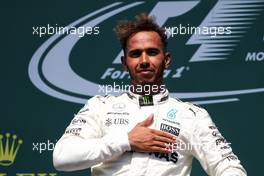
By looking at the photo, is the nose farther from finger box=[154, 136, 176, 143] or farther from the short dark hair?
finger box=[154, 136, 176, 143]

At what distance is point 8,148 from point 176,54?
1.08 metres

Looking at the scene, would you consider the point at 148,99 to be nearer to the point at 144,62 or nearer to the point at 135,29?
the point at 144,62

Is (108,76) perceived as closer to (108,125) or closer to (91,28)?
(91,28)

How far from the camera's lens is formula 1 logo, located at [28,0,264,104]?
3.63 metres

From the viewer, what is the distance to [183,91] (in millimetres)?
3633

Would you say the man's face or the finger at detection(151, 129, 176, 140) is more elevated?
the man's face

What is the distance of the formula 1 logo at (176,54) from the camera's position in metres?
3.63

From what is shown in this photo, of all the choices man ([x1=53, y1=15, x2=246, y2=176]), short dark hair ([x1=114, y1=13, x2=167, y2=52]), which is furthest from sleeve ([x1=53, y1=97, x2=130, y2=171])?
short dark hair ([x1=114, y1=13, x2=167, y2=52])

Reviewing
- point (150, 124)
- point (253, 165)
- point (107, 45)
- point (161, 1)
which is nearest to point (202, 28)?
point (161, 1)

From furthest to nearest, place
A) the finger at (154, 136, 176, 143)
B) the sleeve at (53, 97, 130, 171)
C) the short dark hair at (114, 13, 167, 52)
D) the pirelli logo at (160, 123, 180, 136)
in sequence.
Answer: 1. the short dark hair at (114, 13, 167, 52)
2. the pirelli logo at (160, 123, 180, 136)
3. the finger at (154, 136, 176, 143)
4. the sleeve at (53, 97, 130, 171)

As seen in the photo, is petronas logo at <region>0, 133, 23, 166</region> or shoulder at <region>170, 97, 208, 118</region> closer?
shoulder at <region>170, 97, 208, 118</region>

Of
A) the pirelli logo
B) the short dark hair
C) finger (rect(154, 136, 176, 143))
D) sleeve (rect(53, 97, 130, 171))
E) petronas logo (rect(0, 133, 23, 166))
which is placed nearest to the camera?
sleeve (rect(53, 97, 130, 171))

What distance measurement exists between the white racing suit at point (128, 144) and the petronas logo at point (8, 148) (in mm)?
938

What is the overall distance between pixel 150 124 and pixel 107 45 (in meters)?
1.05
